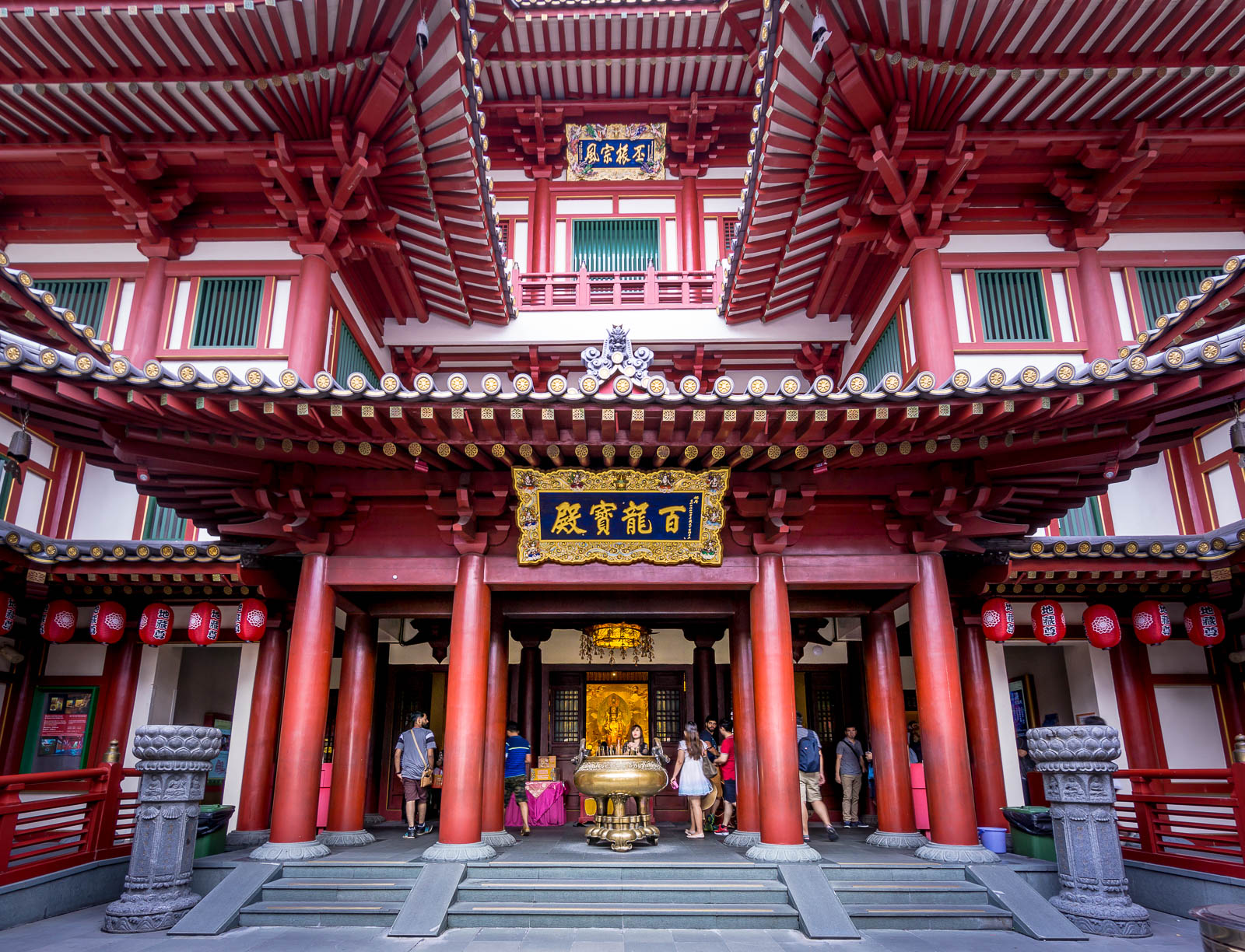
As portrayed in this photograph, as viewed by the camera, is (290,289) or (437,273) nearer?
(290,289)

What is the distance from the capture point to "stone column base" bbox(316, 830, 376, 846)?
9.38m

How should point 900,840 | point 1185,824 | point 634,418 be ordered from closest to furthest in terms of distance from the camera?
1. point 634,418
2. point 1185,824
3. point 900,840

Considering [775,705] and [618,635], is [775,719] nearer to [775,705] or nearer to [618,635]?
[775,705]

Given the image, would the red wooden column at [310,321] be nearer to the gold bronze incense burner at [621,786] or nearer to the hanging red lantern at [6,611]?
the hanging red lantern at [6,611]

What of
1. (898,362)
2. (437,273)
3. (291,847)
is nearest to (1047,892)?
(898,362)

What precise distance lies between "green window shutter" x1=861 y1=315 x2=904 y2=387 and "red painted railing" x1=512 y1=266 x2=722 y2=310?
3.25 meters

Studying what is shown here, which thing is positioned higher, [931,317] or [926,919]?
[931,317]

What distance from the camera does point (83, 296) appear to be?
36.6ft

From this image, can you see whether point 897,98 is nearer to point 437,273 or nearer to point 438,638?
point 437,273

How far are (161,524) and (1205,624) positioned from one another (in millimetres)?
14872

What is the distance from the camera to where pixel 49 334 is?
9.30 m

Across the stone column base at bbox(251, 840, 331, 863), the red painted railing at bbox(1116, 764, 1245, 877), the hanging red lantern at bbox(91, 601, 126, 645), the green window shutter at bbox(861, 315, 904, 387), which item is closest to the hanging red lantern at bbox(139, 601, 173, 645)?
the hanging red lantern at bbox(91, 601, 126, 645)

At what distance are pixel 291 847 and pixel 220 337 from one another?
22.1ft

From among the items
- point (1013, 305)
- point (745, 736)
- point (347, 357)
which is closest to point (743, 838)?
point (745, 736)
